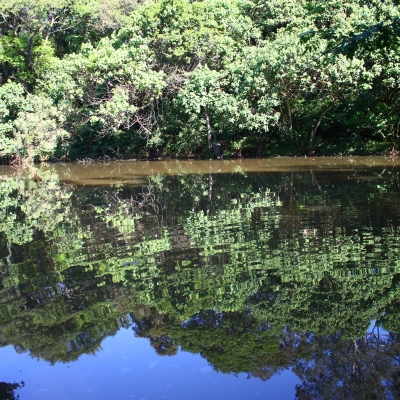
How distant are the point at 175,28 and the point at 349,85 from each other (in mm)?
9876

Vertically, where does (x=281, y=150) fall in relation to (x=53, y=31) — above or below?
below

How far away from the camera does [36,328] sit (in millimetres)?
5645

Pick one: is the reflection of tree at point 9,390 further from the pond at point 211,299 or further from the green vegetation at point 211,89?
the green vegetation at point 211,89

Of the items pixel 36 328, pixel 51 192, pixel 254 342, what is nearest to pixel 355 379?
pixel 254 342

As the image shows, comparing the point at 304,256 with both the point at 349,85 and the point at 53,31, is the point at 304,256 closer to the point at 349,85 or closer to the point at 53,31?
the point at 349,85

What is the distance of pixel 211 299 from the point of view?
595 centimetres

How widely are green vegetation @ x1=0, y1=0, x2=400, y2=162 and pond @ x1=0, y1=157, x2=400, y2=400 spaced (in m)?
11.8

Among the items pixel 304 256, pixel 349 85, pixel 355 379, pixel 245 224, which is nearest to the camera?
pixel 355 379

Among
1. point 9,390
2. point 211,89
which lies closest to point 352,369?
point 9,390

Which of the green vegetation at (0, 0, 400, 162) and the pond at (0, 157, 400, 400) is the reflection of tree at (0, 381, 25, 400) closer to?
the pond at (0, 157, 400, 400)

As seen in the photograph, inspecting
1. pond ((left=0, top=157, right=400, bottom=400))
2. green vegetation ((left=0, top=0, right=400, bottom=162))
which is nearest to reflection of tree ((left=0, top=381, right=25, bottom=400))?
pond ((left=0, top=157, right=400, bottom=400))

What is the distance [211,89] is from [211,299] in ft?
66.2

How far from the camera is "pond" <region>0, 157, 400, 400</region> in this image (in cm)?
441

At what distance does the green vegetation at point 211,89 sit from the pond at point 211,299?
11.8m
